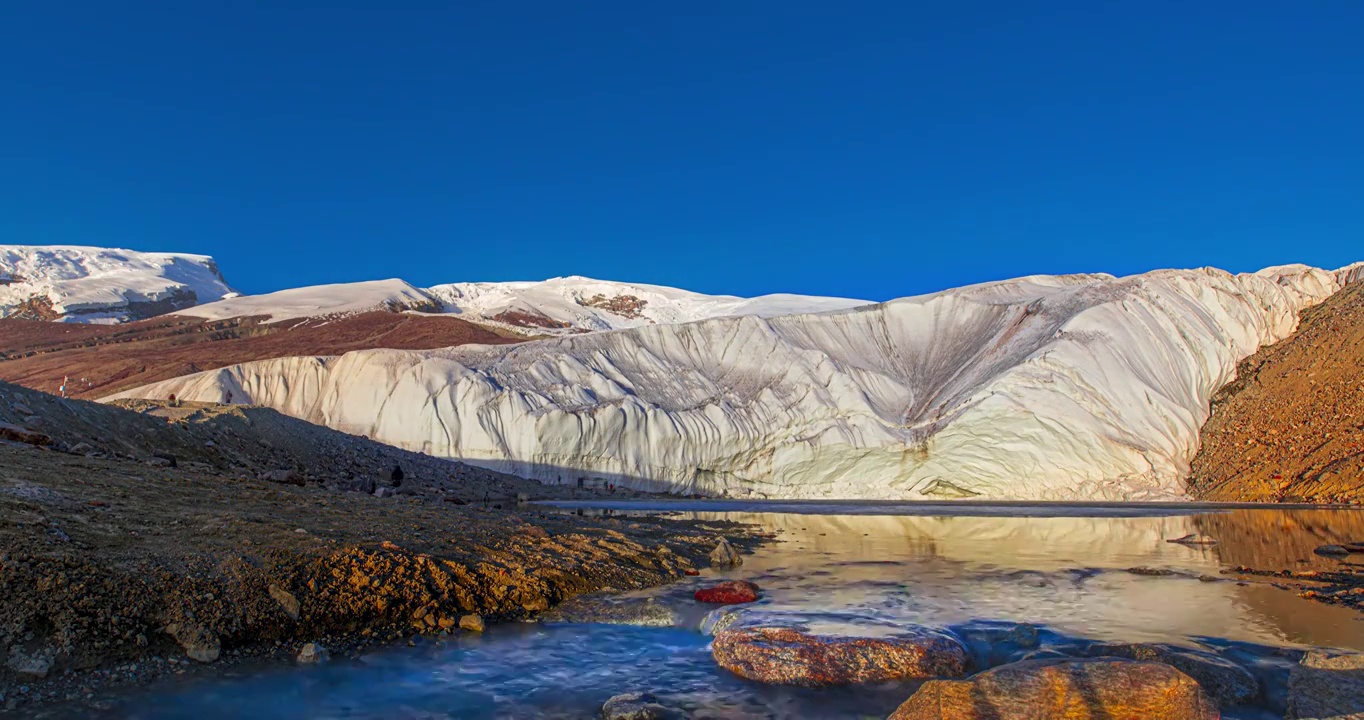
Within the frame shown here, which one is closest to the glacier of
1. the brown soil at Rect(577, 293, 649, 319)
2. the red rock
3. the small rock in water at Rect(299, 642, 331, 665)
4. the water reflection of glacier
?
the water reflection of glacier

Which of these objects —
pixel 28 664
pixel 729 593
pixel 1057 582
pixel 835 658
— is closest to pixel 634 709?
pixel 835 658

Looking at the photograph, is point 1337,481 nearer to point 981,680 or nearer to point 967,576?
point 967,576

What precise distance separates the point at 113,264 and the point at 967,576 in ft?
433

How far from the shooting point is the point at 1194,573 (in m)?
11.0

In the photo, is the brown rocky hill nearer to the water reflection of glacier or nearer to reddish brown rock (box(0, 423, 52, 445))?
the water reflection of glacier

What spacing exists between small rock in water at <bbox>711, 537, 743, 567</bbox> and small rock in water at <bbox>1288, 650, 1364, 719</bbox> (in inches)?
294

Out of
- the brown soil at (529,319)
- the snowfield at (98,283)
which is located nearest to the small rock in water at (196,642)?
the brown soil at (529,319)

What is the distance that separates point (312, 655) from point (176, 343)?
72644 millimetres

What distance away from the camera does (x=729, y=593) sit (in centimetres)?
918

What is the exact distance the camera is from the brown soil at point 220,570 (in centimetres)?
534

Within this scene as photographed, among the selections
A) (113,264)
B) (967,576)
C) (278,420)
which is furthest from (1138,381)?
(113,264)

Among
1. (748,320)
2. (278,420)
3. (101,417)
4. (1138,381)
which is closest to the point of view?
(101,417)

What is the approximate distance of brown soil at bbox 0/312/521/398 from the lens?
54844mm

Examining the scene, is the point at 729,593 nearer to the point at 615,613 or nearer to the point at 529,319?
the point at 615,613
